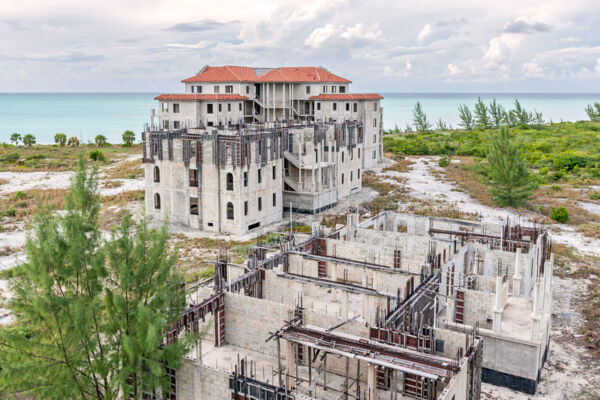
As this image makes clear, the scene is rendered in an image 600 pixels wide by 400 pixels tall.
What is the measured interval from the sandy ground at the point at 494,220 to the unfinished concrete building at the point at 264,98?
9.05m

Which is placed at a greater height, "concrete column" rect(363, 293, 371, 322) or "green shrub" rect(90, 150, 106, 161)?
"green shrub" rect(90, 150, 106, 161)

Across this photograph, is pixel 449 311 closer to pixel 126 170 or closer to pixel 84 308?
pixel 84 308

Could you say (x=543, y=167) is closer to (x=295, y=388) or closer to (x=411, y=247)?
(x=411, y=247)

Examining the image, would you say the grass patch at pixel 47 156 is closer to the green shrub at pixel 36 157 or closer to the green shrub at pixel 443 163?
the green shrub at pixel 36 157

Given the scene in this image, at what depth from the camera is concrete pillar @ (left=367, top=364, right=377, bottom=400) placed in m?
16.5

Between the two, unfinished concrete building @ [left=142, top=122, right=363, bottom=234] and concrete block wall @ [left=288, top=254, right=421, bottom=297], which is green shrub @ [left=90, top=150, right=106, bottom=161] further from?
concrete block wall @ [left=288, top=254, right=421, bottom=297]

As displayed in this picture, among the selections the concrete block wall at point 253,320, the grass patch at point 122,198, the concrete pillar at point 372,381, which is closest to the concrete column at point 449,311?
the concrete pillar at point 372,381

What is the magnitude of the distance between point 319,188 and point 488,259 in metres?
20.9

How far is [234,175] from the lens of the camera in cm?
3934

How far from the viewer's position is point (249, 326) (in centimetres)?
2120

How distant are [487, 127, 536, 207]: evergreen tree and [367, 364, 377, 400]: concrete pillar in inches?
1418

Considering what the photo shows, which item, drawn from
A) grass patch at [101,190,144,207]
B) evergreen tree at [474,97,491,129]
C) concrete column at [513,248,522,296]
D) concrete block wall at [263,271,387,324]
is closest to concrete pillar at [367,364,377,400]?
concrete block wall at [263,271,387,324]

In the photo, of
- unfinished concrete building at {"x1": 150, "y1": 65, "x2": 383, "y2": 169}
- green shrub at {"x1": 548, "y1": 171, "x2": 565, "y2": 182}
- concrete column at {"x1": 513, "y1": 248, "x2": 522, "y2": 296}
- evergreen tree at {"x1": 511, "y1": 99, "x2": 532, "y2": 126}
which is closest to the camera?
concrete column at {"x1": 513, "y1": 248, "x2": 522, "y2": 296}

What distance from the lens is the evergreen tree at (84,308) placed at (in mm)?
14492
